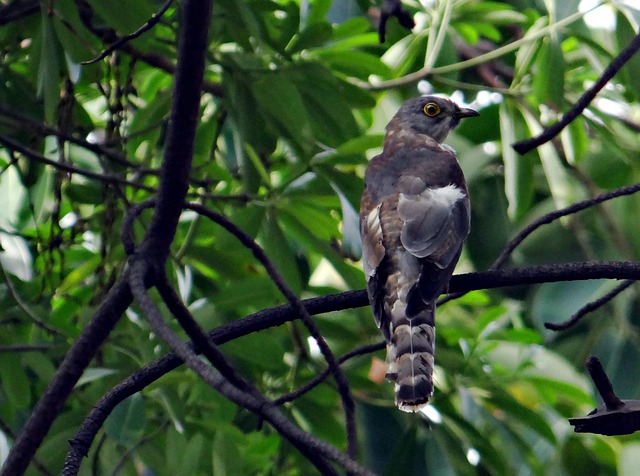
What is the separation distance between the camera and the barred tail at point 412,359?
302cm

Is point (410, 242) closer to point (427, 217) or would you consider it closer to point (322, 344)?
point (427, 217)

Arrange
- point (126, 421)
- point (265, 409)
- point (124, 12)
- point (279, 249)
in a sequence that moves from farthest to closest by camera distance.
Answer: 1. point (279, 249)
2. point (126, 421)
3. point (124, 12)
4. point (265, 409)

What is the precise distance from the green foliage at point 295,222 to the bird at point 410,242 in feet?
0.42

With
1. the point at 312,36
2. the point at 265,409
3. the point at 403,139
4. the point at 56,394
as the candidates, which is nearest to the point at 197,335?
the point at 56,394

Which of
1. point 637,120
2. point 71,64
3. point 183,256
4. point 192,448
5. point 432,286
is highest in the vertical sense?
point 637,120

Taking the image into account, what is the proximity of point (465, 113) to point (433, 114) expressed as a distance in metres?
0.19

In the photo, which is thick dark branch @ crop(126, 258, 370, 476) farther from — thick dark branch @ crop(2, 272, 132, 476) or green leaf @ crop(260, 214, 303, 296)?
green leaf @ crop(260, 214, 303, 296)

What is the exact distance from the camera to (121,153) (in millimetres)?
4586

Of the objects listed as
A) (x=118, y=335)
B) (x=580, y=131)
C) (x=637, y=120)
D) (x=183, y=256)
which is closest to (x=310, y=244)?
(x=183, y=256)

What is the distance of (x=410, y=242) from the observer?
3918 mm

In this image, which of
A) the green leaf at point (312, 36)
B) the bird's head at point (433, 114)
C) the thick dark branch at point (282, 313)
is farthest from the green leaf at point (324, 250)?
the bird's head at point (433, 114)

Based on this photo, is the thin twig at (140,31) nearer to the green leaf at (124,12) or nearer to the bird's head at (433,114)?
the green leaf at (124,12)

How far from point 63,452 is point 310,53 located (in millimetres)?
2061

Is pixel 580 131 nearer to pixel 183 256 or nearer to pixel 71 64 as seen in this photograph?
pixel 183 256
